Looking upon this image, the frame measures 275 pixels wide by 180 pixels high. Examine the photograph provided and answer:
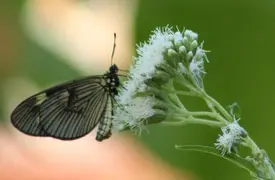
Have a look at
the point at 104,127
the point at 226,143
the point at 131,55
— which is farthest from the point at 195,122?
the point at 131,55

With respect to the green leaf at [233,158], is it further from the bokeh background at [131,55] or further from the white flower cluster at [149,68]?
the bokeh background at [131,55]

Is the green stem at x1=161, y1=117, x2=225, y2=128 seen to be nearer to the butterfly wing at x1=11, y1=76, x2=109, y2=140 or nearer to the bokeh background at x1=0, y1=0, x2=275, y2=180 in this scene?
the butterfly wing at x1=11, y1=76, x2=109, y2=140

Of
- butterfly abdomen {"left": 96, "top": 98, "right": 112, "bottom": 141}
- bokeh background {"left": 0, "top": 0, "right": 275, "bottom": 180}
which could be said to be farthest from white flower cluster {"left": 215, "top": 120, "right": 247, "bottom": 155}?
bokeh background {"left": 0, "top": 0, "right": 275, "bottom": 180}

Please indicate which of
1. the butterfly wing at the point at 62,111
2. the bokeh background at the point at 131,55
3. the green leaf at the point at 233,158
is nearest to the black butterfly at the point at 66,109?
the butterfly wing at the point at 62,111

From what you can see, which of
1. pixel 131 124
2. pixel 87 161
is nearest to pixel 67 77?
pixel 87 161

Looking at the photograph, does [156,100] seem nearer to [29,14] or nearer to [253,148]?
[253,148]

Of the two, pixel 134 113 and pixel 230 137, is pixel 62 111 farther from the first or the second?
pixel 230 137
